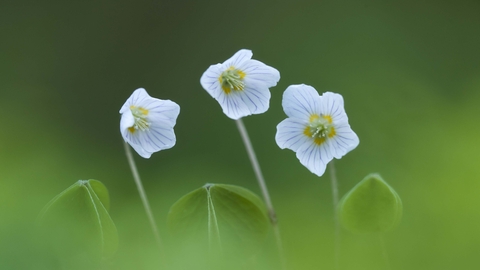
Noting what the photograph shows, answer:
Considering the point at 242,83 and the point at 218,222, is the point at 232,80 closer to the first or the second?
the point at 242,83

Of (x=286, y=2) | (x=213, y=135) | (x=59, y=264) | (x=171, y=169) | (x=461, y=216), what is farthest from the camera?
(x=286, y=2)

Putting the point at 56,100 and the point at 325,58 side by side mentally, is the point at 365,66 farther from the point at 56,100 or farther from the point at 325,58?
the point at 56,100

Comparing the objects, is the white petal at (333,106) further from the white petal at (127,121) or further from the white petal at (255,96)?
the white petal at (127,121)

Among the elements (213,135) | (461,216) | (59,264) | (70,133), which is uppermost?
(70,133)

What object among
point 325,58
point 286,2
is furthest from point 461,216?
point 286,2

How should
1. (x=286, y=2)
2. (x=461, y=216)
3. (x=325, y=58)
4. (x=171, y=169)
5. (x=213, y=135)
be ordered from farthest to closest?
(x=286, y=2) → (x=325, y=58) → (x=213, y=135) → (x=171, y=169) → (x=461, y=216)

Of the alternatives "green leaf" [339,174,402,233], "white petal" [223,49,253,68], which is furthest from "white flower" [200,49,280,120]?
"green leaf" [339,174,402,233]

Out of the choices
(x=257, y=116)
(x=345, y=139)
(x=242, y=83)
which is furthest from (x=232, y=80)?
(x=257, y=116)

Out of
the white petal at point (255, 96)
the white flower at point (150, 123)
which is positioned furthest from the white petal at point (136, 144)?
the white petal at point (255, 96)
